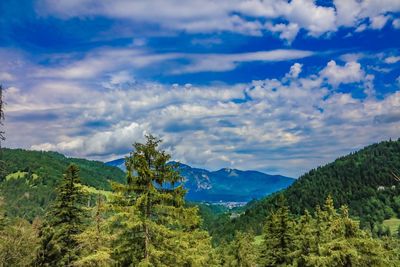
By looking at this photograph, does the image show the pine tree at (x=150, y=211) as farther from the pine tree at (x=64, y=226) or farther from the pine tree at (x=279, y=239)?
the pine tree at (x=279, y=239)

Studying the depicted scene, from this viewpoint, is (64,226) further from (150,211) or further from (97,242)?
(150,211)

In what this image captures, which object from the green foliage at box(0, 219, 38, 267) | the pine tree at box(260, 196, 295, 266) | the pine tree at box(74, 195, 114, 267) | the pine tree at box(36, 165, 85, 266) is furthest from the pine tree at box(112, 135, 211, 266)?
the pine tree at box(260, 196, 295, 266)

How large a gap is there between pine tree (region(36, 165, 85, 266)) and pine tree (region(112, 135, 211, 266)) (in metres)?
6.61

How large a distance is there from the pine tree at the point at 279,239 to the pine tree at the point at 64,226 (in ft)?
70.8

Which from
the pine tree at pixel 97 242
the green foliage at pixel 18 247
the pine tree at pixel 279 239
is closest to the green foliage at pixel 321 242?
the pine tree at pixel 279 239

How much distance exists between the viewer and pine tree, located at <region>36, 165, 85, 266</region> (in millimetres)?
26875

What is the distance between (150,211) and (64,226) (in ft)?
29.8

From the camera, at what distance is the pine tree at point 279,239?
137 feet

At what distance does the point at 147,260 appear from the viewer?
67.0 feet

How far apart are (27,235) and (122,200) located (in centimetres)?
1108

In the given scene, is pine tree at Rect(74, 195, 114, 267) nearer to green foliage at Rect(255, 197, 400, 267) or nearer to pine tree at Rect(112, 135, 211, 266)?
pine tree at Rect(112, 135, 211, 266)

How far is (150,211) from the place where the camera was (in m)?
21.9

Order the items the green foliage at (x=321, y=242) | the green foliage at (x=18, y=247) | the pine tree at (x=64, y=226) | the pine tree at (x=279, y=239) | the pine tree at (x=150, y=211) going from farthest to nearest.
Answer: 1. the pine tree at (x=279, y=239)
2. the green foliage at (x=321, y=242)
3. the pine tree at (x=64, y=226)
4. the green foliage at (x=18, y=247)
5. the pine tree at (x=150, y=211)

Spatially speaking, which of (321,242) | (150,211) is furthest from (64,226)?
(321,242)
